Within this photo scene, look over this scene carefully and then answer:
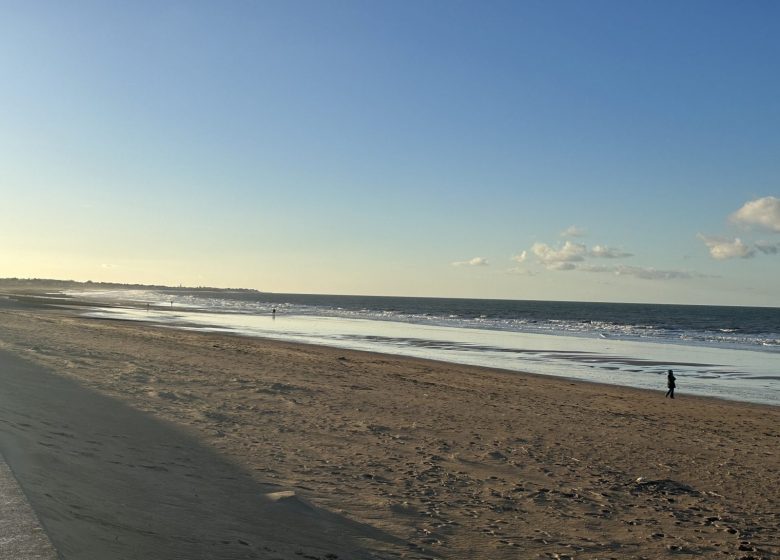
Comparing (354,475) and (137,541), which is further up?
(137,541)

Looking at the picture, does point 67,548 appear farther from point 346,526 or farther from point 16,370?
point 16,370

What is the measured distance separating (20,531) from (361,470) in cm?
577

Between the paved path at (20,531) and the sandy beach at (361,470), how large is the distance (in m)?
0.14

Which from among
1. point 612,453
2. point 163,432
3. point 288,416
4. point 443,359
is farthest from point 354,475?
point 443,359

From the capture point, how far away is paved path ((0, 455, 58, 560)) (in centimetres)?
342

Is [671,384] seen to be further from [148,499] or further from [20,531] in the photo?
[20,531]

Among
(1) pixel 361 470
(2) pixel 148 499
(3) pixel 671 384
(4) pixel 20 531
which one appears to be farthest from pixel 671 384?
(4) pixel 20 531

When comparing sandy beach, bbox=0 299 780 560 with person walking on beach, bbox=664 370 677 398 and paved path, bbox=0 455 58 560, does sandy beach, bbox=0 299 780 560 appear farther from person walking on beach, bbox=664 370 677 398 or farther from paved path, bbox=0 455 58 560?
person walking on beach, bbox=664 370 677 398

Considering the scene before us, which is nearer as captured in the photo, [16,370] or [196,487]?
[196,487]

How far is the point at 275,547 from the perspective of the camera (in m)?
5.66

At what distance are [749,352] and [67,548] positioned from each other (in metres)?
45.9

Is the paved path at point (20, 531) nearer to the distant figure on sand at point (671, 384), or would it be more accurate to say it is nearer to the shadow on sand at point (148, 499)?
the shadow on sand at point (148, 499)

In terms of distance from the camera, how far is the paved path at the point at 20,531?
11.2ft

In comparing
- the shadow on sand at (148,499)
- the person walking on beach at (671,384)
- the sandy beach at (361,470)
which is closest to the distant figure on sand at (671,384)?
the person walking on beach at (671,384)
